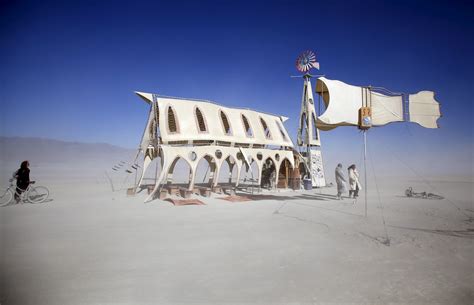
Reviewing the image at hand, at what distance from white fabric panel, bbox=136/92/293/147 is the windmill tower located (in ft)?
6.17

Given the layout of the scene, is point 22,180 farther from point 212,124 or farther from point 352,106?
point 352,106

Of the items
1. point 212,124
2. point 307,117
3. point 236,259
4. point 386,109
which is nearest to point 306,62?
point 307,117

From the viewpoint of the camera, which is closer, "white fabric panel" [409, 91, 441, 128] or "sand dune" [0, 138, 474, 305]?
"sand dune" [0, 138, 474, 305]

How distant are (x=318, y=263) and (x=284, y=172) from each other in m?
19.0

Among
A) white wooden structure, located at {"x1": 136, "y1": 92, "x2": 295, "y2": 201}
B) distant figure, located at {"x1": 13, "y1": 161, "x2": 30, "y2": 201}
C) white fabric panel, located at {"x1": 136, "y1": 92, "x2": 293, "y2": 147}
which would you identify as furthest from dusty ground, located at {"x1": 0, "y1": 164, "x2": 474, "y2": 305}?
white fabric panel, located at {"x1": 136, "y1": 92, "x2": 293, "y2": 147}

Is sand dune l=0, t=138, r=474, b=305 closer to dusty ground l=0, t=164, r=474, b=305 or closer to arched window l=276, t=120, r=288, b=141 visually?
dusty ground l=0, t=164, r=474, b=305

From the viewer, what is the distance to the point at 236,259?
18.4 feet

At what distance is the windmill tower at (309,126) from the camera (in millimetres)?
24064

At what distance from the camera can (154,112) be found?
1736 centimetres

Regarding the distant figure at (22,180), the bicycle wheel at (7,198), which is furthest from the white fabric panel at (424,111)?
the bicycle wheel at (7,198)

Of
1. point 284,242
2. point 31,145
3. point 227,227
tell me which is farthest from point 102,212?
point 31,145

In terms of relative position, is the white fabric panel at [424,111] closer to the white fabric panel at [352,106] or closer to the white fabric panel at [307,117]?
the white fabric panel at [352,106]

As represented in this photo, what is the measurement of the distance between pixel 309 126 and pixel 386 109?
563 inches

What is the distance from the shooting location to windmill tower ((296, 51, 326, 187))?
2406cm
